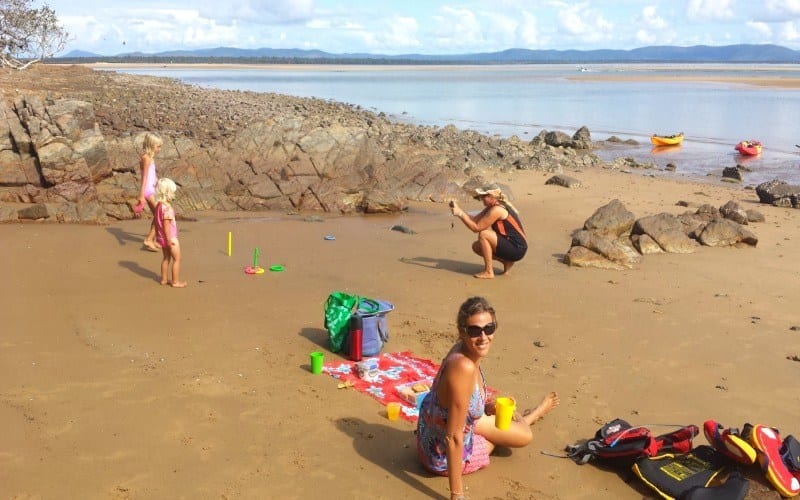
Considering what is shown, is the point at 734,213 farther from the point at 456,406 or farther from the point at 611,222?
the point at 456,406

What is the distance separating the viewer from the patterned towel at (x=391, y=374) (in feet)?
20.0

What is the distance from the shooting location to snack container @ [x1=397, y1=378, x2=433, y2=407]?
597 centimetres

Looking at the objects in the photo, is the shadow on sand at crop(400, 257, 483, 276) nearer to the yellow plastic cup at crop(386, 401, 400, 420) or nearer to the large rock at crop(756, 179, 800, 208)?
the yellow plastic cup at crop(386, 401, 400, 420)

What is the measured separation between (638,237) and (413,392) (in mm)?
6689

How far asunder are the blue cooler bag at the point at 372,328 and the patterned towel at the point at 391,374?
130 millimetres

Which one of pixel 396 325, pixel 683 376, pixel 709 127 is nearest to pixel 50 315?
pixel 396 325

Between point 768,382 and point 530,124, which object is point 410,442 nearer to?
point 768,382

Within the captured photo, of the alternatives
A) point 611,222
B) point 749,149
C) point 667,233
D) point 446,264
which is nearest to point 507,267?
point 446,264

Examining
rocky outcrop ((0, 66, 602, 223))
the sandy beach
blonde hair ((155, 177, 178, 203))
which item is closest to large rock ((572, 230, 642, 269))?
the sandy beach

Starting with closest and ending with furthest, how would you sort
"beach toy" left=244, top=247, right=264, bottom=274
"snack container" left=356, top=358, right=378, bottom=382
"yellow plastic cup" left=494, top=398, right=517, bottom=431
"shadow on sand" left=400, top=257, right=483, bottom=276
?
1. "yellow plastic cup" left=494, top=398, right=517, bottom=431
2. "snack container" left=356, top=358, right=378, bottom=382
3. "beach toy" left=244, top=247, right=264, bottom=274
4. "shadow on sand" left=400, top=257, right=483, bottom=276

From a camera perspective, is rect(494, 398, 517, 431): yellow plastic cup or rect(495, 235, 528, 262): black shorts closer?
rect(494, 398, 517, 431): yellow plastic cup

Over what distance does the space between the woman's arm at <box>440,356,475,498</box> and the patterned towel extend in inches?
52.4

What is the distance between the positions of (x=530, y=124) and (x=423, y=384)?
33099 millimetres

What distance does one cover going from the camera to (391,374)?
654 cm
